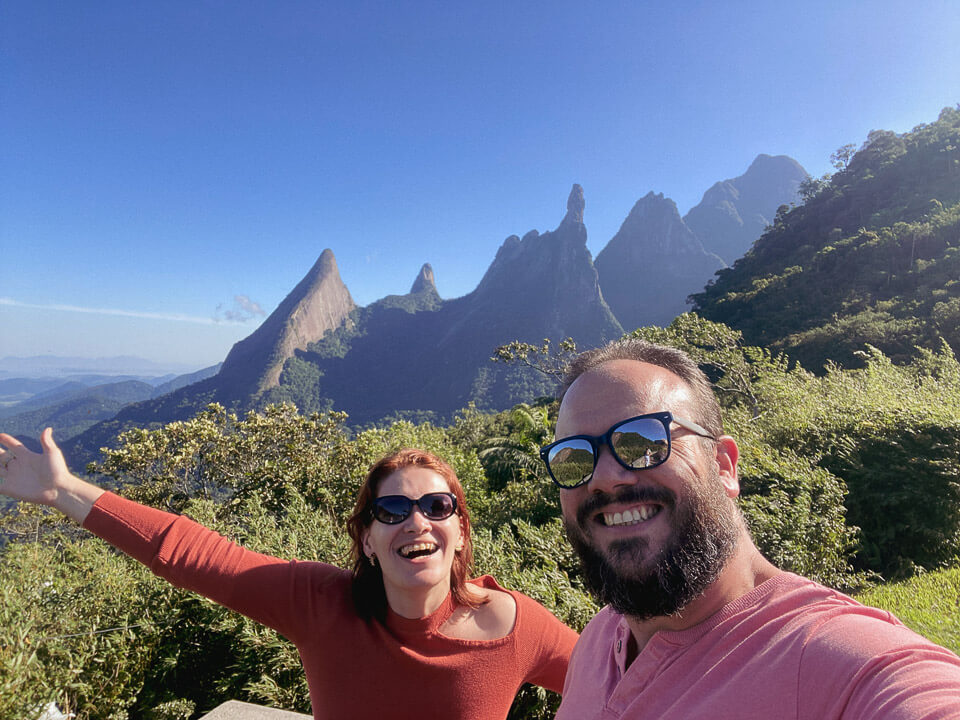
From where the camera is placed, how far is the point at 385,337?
106 meters

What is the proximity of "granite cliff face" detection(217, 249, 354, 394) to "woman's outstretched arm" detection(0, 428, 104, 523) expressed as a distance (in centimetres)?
8481

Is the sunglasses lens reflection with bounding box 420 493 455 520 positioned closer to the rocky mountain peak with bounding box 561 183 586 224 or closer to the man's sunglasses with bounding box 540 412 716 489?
the man's sunglasses with bounding box 540 412 716 489

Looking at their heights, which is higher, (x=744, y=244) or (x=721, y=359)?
(x=744, y=244)

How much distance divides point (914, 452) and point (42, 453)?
317 inches

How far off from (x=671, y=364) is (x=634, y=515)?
40 cm

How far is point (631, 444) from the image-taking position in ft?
3.46

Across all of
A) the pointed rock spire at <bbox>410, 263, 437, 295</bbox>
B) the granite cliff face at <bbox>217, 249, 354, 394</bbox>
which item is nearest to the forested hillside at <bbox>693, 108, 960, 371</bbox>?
the granite cliff face at <bbox>217, 249, 354, 394</bbox>

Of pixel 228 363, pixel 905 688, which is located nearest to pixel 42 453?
pixel 905 688

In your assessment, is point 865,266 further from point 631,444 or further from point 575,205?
point 575,205

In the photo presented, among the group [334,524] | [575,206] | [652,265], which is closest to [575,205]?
[575,206]

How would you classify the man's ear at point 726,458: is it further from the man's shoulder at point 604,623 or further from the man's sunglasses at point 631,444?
the man's shoulder at point 604,623

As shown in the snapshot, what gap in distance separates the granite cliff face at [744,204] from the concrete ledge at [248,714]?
126 m

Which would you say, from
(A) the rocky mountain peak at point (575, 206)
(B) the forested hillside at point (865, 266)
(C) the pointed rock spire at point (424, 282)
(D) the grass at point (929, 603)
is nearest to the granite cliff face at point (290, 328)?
(C) the pointed rock spire at point (424, 282)

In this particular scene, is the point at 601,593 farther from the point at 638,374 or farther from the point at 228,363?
the point at 228,363
